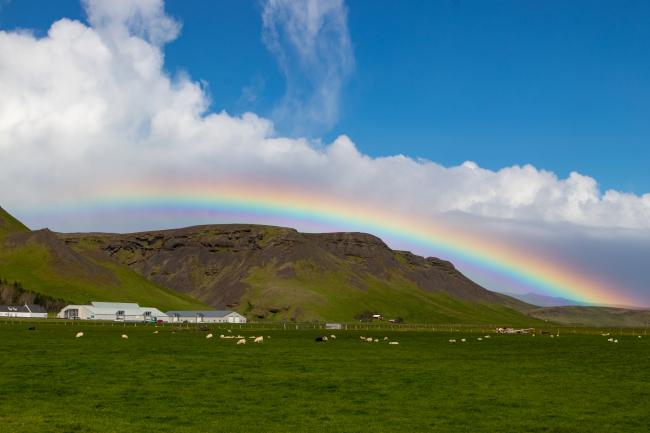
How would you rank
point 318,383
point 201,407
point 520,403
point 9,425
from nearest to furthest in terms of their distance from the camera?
point 9,425 < point 201,407 < point 520,403 < point 318,383

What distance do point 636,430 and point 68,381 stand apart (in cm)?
2726

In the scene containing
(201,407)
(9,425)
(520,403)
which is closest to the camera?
(9,425)

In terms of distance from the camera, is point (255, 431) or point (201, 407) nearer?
point (255, 431)

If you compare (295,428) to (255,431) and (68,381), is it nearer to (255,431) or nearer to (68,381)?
(255,431)

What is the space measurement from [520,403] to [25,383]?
2454cm

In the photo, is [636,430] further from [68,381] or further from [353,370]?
[68,381]

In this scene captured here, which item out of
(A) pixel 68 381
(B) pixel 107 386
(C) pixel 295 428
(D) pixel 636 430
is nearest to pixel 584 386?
(D) pixel 636 430

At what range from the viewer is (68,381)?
35.1 metres

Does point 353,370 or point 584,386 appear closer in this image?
point 584,386

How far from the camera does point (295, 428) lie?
78.9 ft

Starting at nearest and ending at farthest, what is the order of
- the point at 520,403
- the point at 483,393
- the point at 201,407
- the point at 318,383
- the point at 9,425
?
1. the point at 9,425
2. the point at 201,407
3. the point at 520,403
4. the point at 483,393
5. the point at 318,383

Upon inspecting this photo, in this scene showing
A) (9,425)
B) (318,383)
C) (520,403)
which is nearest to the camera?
(9,425)

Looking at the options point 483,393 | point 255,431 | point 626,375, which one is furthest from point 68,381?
point 626,375

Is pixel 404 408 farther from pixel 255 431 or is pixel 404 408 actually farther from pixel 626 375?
pixel 626 375
